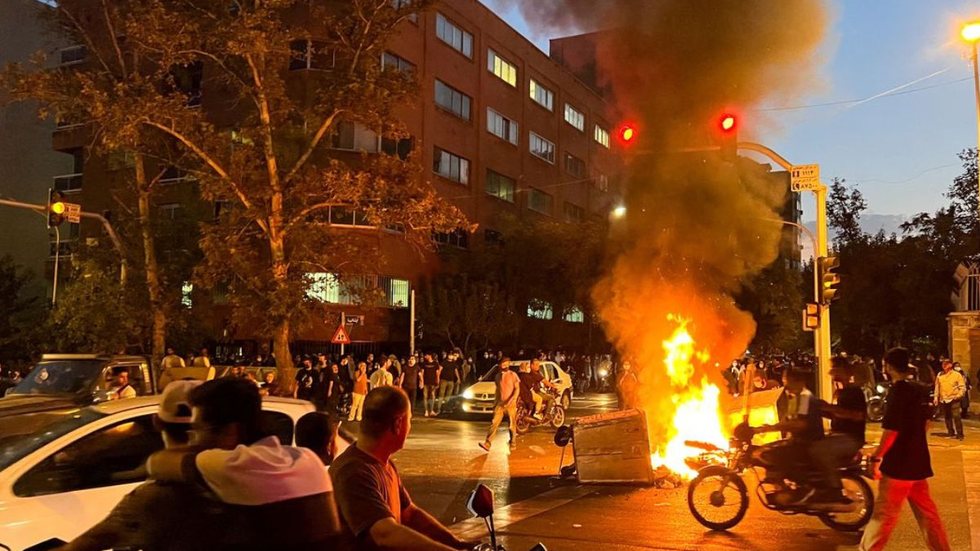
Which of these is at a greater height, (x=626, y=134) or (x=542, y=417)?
(x=626, y=134)

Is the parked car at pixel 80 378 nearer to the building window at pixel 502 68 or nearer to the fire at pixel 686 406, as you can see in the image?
the fire at pixel 686 406

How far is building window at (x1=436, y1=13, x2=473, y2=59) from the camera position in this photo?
111 ft

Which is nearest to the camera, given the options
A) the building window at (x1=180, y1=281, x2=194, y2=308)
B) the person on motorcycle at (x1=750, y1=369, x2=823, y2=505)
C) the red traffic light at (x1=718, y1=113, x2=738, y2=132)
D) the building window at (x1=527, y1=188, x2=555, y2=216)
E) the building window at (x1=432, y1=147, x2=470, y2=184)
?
the person on motorcycle at (x1=750, y1=369, x2=823, y2=505)

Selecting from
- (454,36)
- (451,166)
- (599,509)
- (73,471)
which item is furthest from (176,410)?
(454,36)

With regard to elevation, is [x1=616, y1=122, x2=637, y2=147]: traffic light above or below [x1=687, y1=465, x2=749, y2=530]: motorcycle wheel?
above

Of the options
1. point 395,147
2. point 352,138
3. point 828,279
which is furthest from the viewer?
point 395,147

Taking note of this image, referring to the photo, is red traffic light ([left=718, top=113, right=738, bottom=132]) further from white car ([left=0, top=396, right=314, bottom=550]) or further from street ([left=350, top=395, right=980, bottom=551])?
white car ([left=0, top=396, right=314, bottom=550])

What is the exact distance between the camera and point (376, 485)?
287 centimetres

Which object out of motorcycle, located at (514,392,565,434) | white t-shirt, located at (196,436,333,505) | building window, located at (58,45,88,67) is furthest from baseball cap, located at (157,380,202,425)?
building window, located at (58,45,88,67)

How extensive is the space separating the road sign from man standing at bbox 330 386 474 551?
43.1 feet

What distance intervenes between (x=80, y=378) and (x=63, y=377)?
1.05ft

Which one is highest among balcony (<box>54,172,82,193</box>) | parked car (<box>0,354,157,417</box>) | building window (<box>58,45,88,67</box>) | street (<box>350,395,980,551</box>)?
building window (<box>58,45,88,67</box>)

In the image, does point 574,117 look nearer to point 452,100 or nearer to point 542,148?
point 542,148

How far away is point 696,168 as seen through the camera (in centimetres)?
1590
